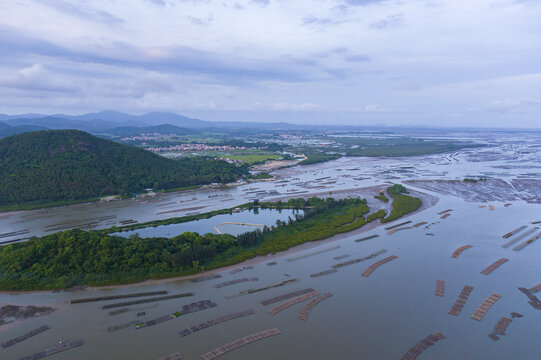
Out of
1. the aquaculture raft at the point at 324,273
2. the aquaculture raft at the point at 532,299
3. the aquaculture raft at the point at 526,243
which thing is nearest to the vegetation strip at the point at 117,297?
the aquaculture raft at the point at 324,273

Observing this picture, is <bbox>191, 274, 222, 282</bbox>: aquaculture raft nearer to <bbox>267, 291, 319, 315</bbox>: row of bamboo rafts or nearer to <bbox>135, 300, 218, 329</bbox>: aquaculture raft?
<bbox>135, 300, 218, 329</bbox>: aquaculture raft

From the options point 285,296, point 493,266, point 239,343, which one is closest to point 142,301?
point 239,343

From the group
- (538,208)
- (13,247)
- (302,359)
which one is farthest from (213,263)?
(538,208)

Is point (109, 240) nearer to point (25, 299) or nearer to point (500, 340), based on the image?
point (25, 299)

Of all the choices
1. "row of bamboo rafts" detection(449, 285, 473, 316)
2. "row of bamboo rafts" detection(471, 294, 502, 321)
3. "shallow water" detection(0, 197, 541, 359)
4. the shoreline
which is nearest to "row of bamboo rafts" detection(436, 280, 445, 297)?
"shallow water" detection(0, 197, 541, 359)

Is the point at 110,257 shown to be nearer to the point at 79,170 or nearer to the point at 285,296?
the point at 285,296

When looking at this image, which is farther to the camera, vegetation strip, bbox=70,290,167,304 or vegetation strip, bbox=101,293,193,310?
vegetation strip, bbox=70,290,167,304

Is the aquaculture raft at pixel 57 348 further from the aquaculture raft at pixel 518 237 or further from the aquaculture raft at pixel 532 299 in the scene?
the aquaculture raft at pixel 518 237
